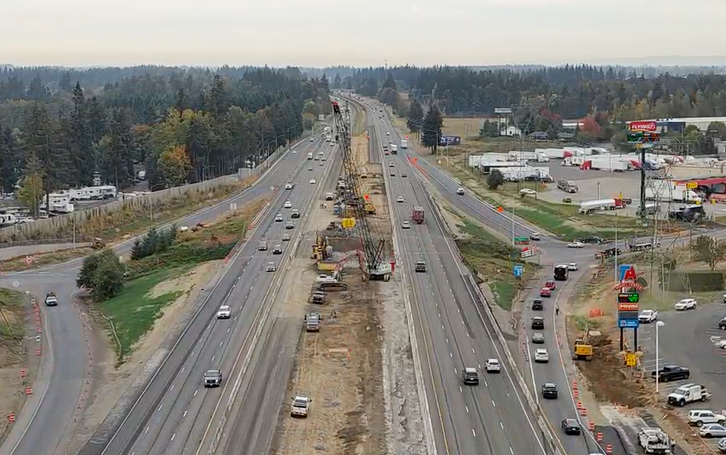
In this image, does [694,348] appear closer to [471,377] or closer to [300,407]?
[471,377]

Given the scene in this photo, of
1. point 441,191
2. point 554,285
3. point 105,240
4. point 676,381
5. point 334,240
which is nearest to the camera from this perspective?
point 676,381

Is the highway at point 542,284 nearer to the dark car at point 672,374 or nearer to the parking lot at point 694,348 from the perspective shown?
the dark car at point 672,374

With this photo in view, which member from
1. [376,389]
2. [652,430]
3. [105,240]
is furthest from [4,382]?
[105,240]

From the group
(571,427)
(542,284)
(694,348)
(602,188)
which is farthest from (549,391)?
(602,188)

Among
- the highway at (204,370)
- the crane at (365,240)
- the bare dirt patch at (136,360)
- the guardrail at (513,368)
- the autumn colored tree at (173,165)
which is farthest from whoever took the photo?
the autumn colored tree at (173,165)

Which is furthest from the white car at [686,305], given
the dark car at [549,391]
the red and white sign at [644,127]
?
the red and white sign at [644,127]

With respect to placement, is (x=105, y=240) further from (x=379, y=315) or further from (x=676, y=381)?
(x=676, y=381)
